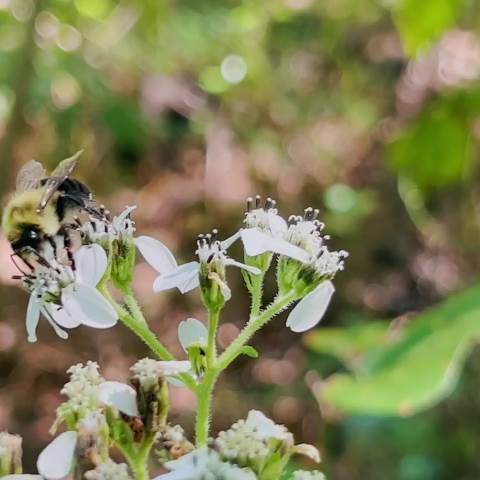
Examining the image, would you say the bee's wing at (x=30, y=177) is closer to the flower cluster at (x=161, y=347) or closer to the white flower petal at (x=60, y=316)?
the flower cluster at (x=161, y=347)

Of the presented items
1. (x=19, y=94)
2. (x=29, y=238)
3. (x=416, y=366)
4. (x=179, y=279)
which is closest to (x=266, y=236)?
(x=179, y=279)

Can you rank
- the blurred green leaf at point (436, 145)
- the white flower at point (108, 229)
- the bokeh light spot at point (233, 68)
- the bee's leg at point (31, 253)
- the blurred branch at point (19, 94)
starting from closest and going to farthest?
the white flower at point (108, 229), the bee's leg at point (31, 253), the blurred green leaf at point (436, 145), the blurred branch at point (19, 94), the bokeh light spot at point (233, 68)

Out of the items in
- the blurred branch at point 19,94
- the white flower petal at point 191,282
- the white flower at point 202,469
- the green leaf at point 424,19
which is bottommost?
the white flower at point 202,469

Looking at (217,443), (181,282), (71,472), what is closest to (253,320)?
(181,282)

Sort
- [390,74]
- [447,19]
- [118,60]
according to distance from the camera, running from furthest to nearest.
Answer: [390,74]
[118,60]
[447,19]

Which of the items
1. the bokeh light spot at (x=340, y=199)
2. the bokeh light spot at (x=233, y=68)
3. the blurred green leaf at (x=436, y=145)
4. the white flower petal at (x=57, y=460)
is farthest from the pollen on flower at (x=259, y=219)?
the bokeh light spot at (x=233, y=68)

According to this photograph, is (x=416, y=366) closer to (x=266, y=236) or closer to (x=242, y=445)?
(x=266, y=236)

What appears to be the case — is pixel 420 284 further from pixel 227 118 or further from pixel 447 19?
pixel 447 19
